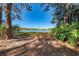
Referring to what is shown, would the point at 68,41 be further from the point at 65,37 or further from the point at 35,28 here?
the point at 35,28

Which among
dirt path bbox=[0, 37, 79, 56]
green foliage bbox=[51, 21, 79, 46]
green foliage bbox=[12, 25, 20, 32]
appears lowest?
dirt path bbox=[0, 37, 79, 56]

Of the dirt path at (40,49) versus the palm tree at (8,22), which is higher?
the palm tree at (8,22)

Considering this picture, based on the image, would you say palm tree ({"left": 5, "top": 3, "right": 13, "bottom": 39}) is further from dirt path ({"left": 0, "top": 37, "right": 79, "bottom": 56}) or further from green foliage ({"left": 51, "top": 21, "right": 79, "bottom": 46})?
green foliage ({"left": 51, "top": 21, "right": 79, "bottom": 46})

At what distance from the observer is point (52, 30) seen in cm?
344

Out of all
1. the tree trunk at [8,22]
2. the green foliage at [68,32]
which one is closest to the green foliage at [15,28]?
the tree trunk at [8,22]

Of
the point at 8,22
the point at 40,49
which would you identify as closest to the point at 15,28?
the point at 8,22

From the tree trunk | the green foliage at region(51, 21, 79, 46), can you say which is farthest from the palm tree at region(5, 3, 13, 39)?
the green foliage at region(51, 21, 79, 46)

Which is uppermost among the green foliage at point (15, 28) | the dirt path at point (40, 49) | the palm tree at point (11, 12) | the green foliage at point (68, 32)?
the palm tree at point (11, 12)

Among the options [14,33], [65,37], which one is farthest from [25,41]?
[65,37]

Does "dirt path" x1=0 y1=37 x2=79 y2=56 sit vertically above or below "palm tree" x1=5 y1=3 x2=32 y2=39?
below

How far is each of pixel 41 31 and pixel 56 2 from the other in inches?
10.5

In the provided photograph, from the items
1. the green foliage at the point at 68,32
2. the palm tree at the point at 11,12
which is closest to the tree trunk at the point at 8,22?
the palm tree at the point at 11,12

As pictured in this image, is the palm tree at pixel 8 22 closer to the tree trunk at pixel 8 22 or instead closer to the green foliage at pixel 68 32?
the tree trunk at pixel 8 22

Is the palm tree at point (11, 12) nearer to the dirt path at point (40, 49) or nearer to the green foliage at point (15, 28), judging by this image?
the green foliage at point (15, 28)
